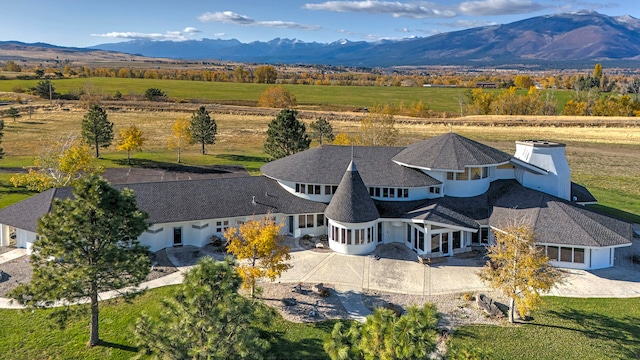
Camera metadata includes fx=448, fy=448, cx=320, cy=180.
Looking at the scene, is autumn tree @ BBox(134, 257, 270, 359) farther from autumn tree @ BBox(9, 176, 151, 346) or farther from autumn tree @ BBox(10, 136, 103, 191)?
autumn tree @ BBox(10, 136, 103, 191)

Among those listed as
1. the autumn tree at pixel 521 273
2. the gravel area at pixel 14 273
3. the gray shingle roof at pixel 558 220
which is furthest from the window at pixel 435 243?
the gravel area at pixel 14 273

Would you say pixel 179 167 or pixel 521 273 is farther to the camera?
pixel 179 167

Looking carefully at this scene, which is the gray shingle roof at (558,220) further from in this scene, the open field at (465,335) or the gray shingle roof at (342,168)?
the gray shingle roof at (342,168)

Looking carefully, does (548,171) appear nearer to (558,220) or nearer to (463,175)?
(463,175)

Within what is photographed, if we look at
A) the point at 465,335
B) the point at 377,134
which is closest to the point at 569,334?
the point at 465,335

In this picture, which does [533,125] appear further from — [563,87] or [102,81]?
[102,81]

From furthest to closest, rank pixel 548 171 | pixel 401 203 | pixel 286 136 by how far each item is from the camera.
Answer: pixel 286 136 → pixel 548 171 → pixel 401 203

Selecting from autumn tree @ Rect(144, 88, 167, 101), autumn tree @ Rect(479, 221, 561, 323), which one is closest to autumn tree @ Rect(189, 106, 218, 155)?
autumn tree @ Rect(479, 221, 561, 323)
